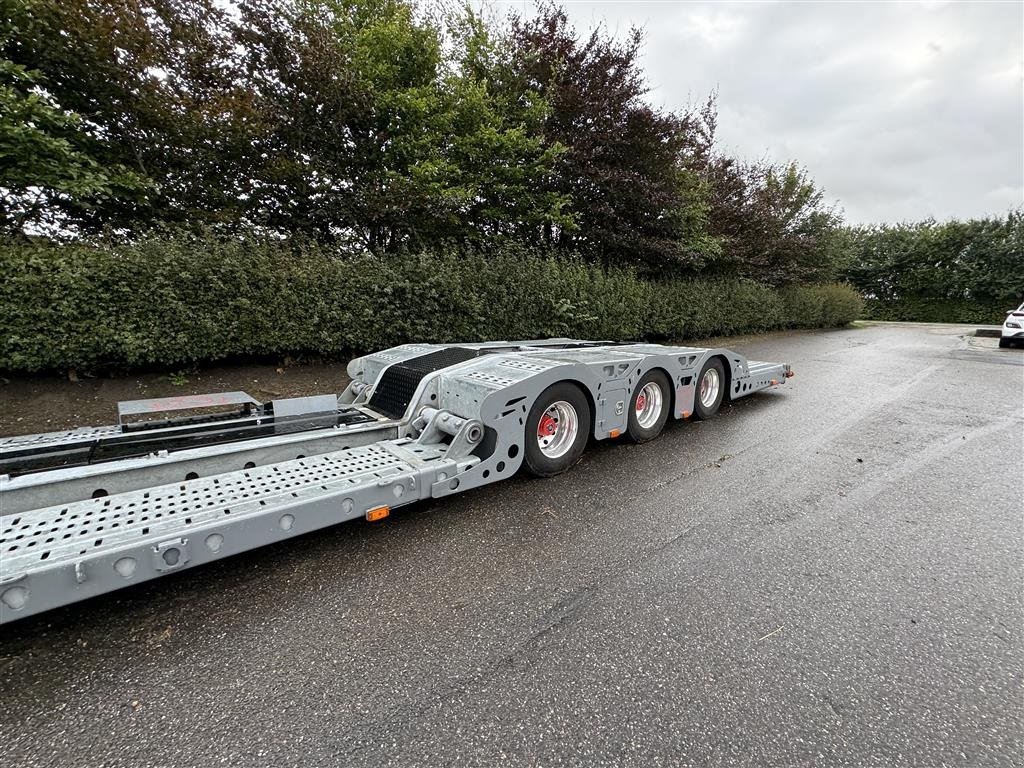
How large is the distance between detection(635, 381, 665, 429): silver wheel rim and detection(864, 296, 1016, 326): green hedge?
37.6 meters

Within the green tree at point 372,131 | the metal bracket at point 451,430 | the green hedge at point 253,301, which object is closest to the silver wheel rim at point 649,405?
the metal bracket at point 451,430

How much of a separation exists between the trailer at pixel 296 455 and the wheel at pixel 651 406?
16mm

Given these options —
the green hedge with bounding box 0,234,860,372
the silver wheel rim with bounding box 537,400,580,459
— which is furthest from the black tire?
the green hedge with bounding box 0,234,860,372

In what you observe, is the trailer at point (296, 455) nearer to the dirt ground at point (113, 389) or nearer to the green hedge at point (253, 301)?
the dirt ground at point (113, 389)

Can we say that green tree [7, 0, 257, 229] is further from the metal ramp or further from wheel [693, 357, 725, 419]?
wheel [693, 357, 725, 419]

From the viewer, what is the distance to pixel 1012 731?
4.95 ft

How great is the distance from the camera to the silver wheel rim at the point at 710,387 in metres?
5.39

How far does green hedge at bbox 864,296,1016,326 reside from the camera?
2836cm

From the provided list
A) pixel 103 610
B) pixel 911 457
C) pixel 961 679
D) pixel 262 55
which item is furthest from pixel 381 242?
pixel 961 679

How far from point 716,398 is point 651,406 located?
138 centimetres

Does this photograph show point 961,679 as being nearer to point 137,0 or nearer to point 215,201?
point 215,201

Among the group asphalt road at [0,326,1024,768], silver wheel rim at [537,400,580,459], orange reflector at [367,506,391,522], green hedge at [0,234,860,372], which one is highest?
green hedge at [0,234,860,372]

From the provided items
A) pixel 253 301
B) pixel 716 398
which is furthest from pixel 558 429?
pixel 253 301

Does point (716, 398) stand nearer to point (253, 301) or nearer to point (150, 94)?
point (253, 301)
